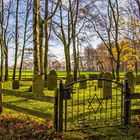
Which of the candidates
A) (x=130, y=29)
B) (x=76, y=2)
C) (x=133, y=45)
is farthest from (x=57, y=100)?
(x=133, y=45)

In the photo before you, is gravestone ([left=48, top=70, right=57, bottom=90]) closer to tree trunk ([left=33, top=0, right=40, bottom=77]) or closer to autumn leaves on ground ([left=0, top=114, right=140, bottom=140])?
tree trunk ([left=33, top=0, right=40, bottom=77])

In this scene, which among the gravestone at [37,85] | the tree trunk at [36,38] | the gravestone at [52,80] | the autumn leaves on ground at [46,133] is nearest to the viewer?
the autumn leaves on ground at [46,133]

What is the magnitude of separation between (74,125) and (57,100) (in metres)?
1.31

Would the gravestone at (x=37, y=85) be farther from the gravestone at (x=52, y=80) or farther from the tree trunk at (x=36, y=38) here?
the gravestone at (x=52, y=80)

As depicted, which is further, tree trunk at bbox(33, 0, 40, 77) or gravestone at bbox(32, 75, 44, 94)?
tree trunk at bbox(33, 0, 40, 77)

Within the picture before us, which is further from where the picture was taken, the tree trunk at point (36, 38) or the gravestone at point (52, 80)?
the gravestone at point (52, 80)

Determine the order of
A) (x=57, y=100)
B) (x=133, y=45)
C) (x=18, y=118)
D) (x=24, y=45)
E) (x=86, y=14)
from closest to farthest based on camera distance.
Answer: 1. (x=57, y=100)
2. (x=18, y=118)
3. (x=86, y=14)
4. (x=24, y=45)
5. (x=133, y=45)

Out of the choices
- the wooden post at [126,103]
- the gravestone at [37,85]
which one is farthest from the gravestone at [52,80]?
the wooden post at [126,103]

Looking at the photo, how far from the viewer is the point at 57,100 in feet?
28.8

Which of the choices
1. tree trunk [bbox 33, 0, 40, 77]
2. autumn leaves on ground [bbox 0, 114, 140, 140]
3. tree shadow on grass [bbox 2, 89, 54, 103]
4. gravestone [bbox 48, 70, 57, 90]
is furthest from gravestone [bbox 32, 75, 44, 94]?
autumn leaves on ground [bbox 0, 114, 140, 140]

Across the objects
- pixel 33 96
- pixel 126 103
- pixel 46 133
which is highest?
pixel 33 96

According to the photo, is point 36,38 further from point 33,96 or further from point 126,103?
point 126,103

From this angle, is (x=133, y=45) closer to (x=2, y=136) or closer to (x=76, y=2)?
(x=76, y=2)

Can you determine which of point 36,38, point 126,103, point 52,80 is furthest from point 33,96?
point 52,80
